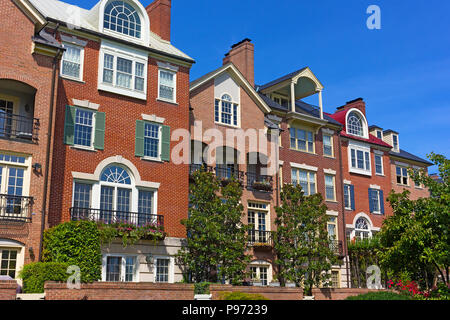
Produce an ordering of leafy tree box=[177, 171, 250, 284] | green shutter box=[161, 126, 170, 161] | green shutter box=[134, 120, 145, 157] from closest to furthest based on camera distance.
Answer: leafy tree box=[177, 171, 250, 284]
green shutter box=[134, 120, 145, 157]
green shutter box=[161, 126, 170, 161]

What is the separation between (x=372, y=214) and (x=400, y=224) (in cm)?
2045

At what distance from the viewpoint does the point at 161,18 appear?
1294 inches

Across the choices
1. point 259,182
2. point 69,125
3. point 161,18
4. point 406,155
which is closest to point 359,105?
point 406,155

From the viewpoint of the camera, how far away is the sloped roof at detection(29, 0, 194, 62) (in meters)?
27.2

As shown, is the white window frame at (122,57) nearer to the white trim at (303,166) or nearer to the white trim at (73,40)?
the white trim at (73,40)

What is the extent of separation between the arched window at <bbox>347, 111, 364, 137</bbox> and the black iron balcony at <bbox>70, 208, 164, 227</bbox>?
22.4 meters

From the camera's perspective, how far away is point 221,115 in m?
33.0

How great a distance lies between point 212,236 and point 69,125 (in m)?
9.16

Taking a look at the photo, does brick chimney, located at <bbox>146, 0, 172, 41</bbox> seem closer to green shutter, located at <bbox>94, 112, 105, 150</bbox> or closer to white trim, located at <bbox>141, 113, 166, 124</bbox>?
white trim, located at <bbox>141, 113, 166, 124</bbox>

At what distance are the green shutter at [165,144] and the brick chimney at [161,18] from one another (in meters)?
→ 6.83

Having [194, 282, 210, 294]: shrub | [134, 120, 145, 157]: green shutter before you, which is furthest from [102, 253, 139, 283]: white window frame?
[134, 120, 145, 157]: green shutter

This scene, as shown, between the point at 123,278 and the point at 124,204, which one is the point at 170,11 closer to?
the point at 124,204

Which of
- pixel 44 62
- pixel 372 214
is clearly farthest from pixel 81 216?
pixel 372 214

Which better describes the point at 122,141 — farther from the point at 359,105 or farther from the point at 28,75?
the point at 359,105
